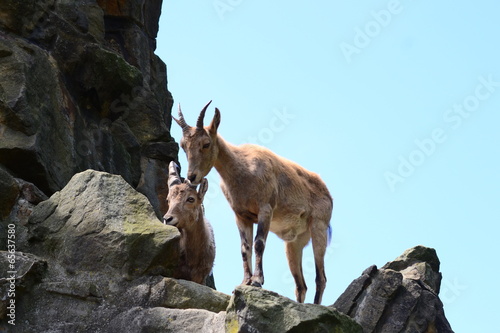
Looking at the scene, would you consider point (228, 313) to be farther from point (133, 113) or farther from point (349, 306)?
point (133, 113)

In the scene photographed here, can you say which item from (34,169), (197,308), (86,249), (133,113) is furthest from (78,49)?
(197,308)

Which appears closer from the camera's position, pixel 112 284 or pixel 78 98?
pixel 112 284

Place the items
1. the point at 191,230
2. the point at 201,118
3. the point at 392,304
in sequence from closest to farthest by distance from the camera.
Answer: the point at 191,230 → the point at 392,304 → the point at 201,118

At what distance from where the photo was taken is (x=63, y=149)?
1188 cm

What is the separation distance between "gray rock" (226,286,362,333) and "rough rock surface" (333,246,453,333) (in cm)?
305

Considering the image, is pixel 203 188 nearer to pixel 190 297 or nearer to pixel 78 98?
pixel 190 297

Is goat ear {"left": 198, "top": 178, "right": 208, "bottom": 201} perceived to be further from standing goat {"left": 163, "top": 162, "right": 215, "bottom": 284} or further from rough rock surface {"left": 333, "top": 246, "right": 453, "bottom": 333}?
rough rock surface {"left": 333, "top": 246, "right": 453, "bottom": 333}

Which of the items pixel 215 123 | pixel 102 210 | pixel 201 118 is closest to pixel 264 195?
pixel 215 123

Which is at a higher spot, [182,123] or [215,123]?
[215,123]

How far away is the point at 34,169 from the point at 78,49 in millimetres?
2940

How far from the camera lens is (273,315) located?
834cm

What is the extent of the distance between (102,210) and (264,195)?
13.4 ft

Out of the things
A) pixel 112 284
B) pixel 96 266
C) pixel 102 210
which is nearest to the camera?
pixel 112 284

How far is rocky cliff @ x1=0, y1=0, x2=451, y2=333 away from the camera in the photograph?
878cm
